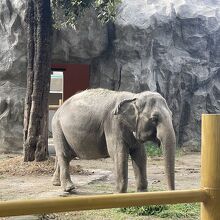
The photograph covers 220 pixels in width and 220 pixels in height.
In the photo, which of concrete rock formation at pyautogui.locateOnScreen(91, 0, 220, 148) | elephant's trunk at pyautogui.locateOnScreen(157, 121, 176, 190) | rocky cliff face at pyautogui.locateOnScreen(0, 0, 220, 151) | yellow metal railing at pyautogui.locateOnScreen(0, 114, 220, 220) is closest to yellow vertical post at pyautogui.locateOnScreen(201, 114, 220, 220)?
yellow metal railing at pyautogui.locateOnScreen(0, 114, 220, 220)

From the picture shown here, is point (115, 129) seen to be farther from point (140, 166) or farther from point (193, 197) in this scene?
point (193, 197)

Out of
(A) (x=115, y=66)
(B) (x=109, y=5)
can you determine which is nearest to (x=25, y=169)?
(B) (x=109, y=5)

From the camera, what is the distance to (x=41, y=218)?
4.49 m

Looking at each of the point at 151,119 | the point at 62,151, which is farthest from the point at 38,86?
the point at 151,119

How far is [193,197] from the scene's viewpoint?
90.2 inches

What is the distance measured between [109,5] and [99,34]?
10.3ft

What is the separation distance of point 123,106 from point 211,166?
3.29m

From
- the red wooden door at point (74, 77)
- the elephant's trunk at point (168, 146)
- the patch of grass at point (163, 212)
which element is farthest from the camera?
the red wooden door at point (74, 77)

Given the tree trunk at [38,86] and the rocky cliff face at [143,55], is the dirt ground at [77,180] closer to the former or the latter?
the tree trunk at [38,86]

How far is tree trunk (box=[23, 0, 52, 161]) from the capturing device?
346 inches

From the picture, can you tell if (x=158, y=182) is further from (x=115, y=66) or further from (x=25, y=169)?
(x=115, y=66)

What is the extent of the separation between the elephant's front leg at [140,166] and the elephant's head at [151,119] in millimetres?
282

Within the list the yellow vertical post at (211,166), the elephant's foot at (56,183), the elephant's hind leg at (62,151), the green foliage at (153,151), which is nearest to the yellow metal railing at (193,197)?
the yellow vertical post at (211,166)

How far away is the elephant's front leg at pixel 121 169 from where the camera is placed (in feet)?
17.9
